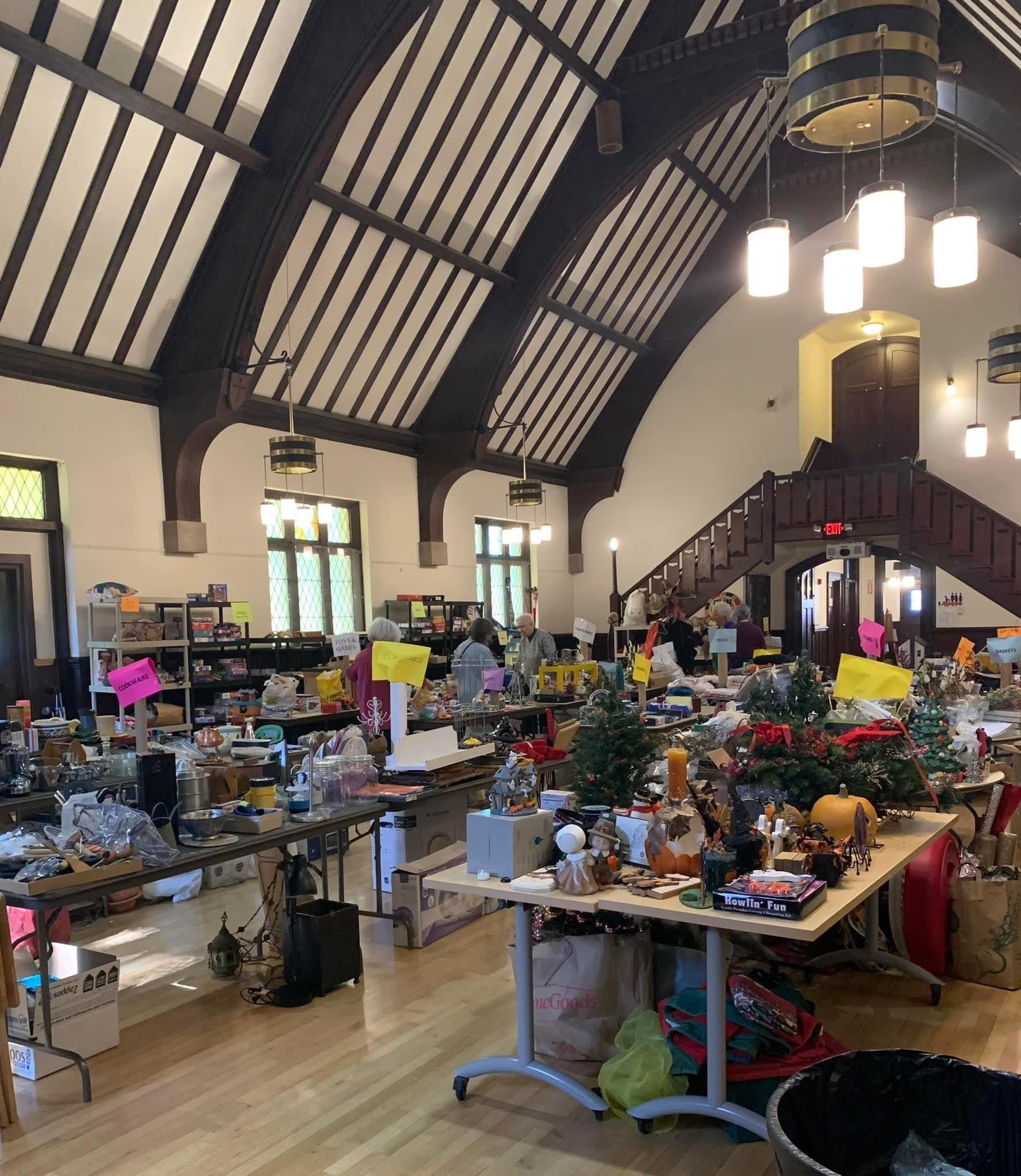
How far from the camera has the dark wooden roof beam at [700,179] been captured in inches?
499

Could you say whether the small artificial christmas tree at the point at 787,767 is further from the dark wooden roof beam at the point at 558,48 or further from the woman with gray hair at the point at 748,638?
the dark wooden roof beam at the point at 558,48

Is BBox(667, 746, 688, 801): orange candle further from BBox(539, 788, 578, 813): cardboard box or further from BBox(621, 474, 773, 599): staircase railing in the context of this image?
BBox(621, 474, 773, 599): staircase railing

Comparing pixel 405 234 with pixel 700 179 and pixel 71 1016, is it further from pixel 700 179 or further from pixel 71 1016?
pixel 71 1016

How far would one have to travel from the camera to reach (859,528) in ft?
41.9

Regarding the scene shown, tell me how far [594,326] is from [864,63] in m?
11.8

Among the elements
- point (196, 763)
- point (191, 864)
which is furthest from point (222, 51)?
point (191, 864)

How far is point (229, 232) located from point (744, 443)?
345 inches

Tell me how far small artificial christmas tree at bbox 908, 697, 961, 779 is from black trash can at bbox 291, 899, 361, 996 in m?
2.64

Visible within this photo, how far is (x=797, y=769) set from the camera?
3.54 meters

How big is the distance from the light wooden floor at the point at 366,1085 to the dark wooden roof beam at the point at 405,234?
23.5 feet

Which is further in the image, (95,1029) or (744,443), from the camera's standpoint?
(744,443)

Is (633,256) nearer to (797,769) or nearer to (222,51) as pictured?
(222,51)

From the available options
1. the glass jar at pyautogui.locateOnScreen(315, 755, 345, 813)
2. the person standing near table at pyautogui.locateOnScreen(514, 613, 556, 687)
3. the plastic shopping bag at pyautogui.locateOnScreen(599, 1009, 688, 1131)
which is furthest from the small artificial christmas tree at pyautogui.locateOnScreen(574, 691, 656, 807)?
the person standing near table at pyautogui.locateOnScreen(514, 613, 556, 687)

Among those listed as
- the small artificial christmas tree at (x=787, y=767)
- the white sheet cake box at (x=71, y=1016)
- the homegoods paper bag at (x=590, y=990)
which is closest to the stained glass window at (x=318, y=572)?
the white sheet cake box at (x=71, y=1016)
